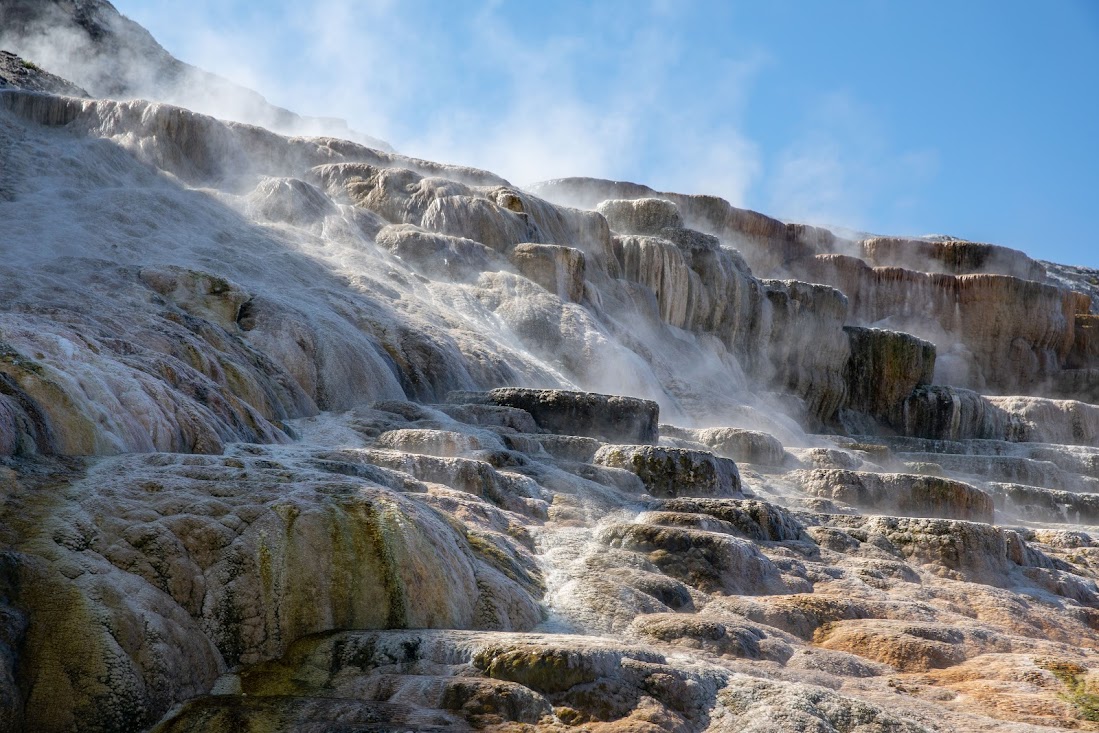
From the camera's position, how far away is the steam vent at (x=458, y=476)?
16.9ft

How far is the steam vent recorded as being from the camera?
16.9 ft

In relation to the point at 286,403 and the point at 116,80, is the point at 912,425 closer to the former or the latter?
the point at 286,403

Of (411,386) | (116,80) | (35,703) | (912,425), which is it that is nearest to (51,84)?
(116,80)

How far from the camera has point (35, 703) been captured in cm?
463

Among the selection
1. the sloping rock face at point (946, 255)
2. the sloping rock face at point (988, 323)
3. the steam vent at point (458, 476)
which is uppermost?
the sloping rock face at point (946, 255)

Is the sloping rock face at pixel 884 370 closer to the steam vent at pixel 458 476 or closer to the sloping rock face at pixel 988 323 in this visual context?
the steam vent at pixel 458 476

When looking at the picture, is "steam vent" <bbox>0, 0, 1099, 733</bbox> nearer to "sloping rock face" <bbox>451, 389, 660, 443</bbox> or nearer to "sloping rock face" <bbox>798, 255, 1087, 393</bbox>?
"sloping rock face" <bbox>451, 389, 660, 443</bbox>

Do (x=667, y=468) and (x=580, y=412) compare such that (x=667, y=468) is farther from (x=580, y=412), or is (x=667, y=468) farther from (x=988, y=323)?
(x=988, y=323)

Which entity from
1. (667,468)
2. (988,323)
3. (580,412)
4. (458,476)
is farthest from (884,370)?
(458,476)

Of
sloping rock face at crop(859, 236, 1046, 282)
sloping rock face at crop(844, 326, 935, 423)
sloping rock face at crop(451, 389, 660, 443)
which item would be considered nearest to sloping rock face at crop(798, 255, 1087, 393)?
sloping rock face at crop(859, 236, 1046, 282)

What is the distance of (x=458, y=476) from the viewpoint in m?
9.46

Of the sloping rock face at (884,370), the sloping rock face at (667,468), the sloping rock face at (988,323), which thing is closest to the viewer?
the sloping rock face at (667,468)

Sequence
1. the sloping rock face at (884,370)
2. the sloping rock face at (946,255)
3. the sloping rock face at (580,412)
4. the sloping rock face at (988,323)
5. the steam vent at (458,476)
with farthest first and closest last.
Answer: the sloping rock face at (946,255)
the sloping rock face at (988,323)
the sloping rock face at (884,370)
the sloping rock face at (580,412)
the steam vent at (458,476)

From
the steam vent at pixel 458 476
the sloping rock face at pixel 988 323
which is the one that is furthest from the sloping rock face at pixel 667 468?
the sloping rock face at pixel 988 323
